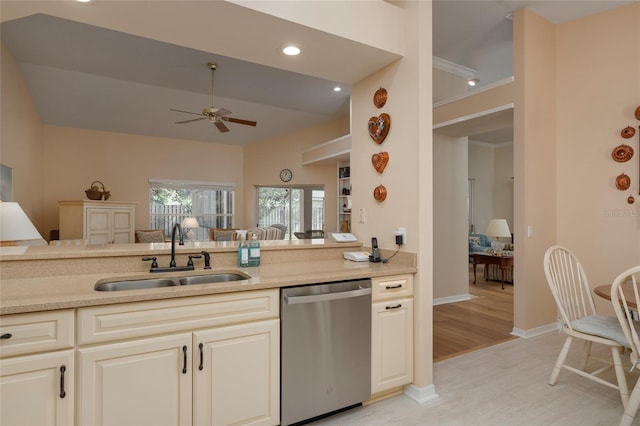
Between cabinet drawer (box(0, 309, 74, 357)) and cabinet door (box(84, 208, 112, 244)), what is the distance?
16.5ft

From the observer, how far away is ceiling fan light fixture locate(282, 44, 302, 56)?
2311 mm

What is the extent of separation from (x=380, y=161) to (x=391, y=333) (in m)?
1.28

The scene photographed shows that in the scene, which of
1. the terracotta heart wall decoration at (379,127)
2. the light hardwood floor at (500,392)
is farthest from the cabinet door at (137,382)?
the terracotta heart wall decoration at (379,127)

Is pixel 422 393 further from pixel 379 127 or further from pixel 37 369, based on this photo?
pixel 37 369

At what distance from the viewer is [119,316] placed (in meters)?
1.50

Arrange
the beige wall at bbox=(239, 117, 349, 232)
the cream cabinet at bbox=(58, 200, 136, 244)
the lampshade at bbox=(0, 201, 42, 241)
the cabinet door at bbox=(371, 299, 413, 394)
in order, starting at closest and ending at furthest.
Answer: the lampshade at bbox=(0, 201, 42, 241)
the cabinet door at bbox=(371, 299, 413, 394)
the cream cabinet at bbox=(58, 200, 136, 244)
the beige wall at bbox=(239, 117, 349, 232)

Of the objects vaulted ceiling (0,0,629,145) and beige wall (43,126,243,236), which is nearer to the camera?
vaulted ceiling (0,0,629,145)

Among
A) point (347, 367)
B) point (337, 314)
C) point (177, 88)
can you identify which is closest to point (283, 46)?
point (337, 314)

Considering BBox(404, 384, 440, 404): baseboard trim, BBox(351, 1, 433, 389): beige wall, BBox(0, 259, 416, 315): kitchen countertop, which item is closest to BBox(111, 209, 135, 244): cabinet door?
BBox(0, 259, 416, 315): kitchen countertop

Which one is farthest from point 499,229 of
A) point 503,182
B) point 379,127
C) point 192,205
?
point 192,205

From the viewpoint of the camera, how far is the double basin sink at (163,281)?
188 centimetres

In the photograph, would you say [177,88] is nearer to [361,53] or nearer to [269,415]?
[361,53]

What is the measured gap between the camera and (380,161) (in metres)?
2.63

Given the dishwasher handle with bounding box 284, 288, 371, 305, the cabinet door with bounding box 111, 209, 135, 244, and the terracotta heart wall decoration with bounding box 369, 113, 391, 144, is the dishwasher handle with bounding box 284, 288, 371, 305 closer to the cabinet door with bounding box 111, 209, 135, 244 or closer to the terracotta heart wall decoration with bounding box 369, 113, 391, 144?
the terracotta heart wall decoration with bounding box 369, 113, 391, 144
